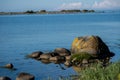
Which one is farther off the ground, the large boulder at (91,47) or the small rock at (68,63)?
the large boulder at (91,47)

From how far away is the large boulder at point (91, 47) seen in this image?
40625 millimetres

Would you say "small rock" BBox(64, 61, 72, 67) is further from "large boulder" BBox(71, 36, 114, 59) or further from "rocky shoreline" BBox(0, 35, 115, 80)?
"large boulder" BBox(71, 36, 114, 59)

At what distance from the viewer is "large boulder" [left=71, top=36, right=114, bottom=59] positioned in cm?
4062

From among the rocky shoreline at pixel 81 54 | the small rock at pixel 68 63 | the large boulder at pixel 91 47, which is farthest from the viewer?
the large boulder at pixel 91 47

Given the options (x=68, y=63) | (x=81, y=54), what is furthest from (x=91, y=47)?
(x=68, y=63)

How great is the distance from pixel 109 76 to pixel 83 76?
5.20 ft

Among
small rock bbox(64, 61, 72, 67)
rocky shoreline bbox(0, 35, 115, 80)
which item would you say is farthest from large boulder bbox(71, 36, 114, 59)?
small rock bbox(64, 61, 72, 67)

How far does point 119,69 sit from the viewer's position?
15.7 metres

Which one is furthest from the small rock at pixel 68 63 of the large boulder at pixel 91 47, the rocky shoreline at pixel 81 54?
the large boulder at pixel 91 47

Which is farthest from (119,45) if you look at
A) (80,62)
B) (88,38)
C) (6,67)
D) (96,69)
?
(96,69)

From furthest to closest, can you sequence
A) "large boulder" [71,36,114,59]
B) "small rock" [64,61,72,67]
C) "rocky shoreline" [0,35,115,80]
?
1. "large boulder" [71,36,114,59]
2. "rocky shoreline" [0,35,115,80]
3. "small rock" [64,61,72,67]

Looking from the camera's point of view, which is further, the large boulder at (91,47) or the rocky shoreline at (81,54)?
the large boulder at (91,47)

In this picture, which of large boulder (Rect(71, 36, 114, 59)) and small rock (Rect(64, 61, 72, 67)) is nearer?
small rock (Rect(64, 61, 72, 67))

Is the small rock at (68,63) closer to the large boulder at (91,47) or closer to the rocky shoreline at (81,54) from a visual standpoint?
the rocky shoreline at (81,54)
